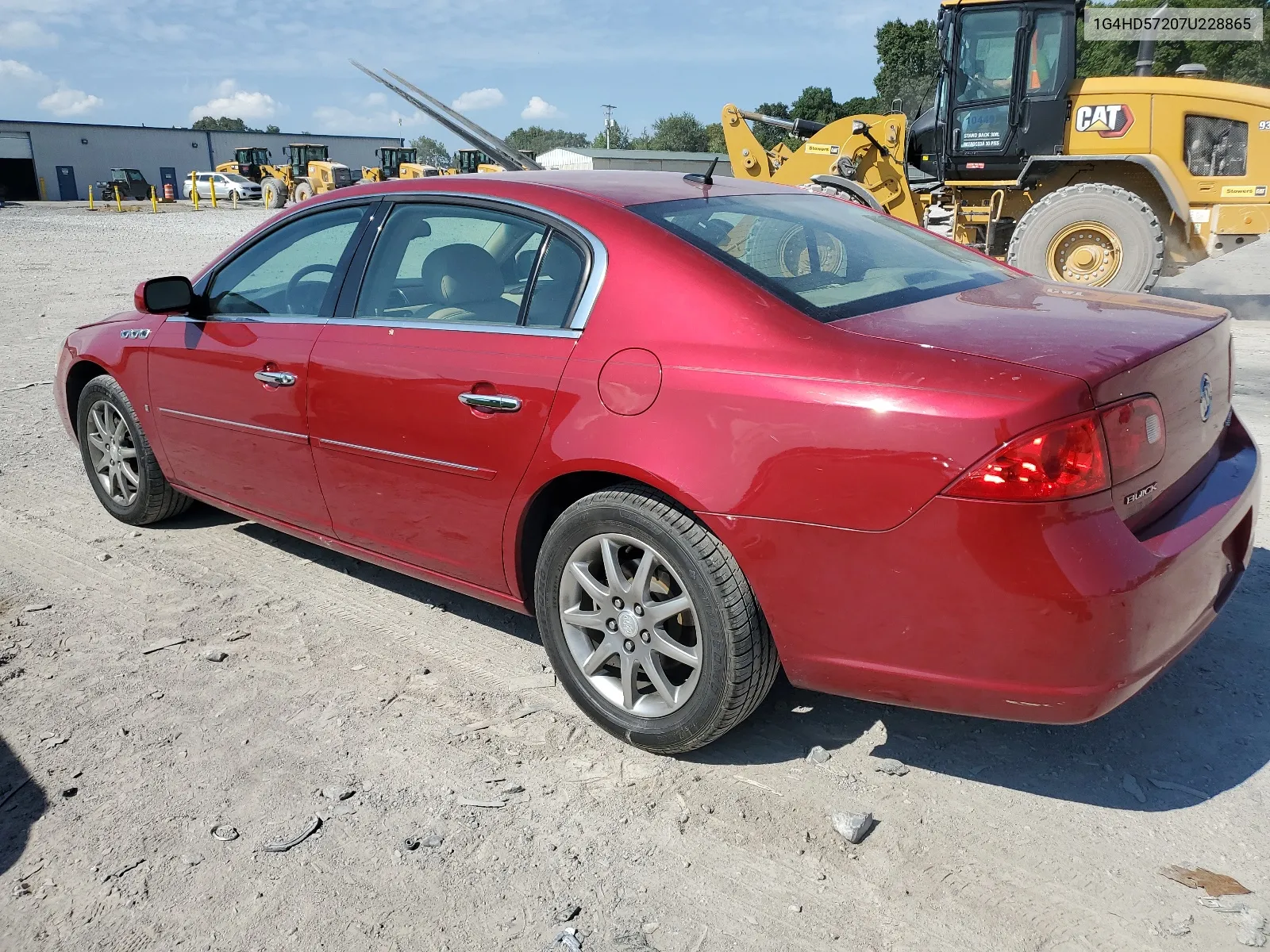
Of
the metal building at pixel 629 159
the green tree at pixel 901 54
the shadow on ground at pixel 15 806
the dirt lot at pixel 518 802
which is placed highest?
the green tree at pixel 901 54

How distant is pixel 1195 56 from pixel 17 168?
216 feet

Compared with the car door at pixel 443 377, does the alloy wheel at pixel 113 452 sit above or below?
below

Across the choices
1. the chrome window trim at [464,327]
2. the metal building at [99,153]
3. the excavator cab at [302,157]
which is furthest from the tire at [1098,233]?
the metal building at [99,153]

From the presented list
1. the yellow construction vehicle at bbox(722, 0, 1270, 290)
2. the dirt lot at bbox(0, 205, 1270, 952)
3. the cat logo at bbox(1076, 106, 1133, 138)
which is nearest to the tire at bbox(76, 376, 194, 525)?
the dirt lot at bbox(0, 205, 1270, 952)

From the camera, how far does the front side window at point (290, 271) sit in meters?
3.84

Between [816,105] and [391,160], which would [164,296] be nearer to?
[391,160]

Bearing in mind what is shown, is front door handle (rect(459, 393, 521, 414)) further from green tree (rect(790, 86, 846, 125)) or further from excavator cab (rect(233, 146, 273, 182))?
green tree (rect(790, 86, 846, 125))

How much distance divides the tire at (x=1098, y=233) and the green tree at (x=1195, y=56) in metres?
32.1

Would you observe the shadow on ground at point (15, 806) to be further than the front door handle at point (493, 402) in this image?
No

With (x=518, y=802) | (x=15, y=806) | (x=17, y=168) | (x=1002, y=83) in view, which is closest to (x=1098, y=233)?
(x=1002, y=83)

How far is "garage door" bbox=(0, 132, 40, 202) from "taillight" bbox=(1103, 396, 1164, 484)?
73483 millimetres

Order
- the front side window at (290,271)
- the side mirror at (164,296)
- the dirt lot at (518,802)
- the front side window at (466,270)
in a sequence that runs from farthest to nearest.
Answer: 1. the side mirror at (164,296)
2. the front side window at (290,271)
3. the front side window at (466,270)
4. the dirt lot at (518,802)

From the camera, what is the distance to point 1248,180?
10156 mm

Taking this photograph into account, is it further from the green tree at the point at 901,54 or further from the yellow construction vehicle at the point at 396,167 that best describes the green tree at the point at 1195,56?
the yellow construction vehicle at the point at 396,167
